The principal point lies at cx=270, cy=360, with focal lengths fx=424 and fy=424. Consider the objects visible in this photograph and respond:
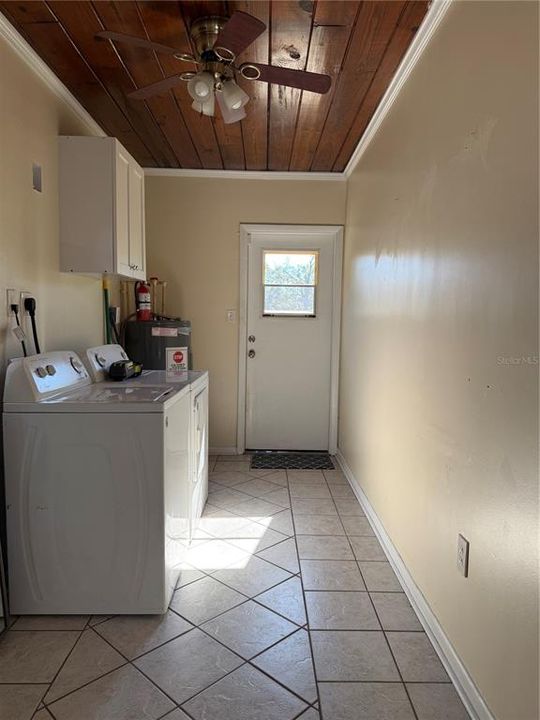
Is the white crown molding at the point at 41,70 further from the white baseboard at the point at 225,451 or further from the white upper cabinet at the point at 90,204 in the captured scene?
the white baseboard at the point at 225,451

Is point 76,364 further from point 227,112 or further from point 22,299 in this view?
point 227,112

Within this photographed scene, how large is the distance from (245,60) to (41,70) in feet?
3.09

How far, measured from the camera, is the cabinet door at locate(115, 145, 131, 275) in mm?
2242

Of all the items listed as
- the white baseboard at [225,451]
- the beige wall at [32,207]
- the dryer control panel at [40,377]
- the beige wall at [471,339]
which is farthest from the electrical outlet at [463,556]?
the white baseboard at [225,451]

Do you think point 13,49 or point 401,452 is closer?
point 13,49

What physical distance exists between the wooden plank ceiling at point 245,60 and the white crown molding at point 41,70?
3 centimetres

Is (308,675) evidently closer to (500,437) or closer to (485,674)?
(485,674)

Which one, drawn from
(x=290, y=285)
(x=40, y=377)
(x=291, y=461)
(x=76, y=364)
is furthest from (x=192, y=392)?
(x=290, y=285)

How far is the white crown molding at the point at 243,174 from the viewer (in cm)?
343

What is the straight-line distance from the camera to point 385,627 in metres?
1.63

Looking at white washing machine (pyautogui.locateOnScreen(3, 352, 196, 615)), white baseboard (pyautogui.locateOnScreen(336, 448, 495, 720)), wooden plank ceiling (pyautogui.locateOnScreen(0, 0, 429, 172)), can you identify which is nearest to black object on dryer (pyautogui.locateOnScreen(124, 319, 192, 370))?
wooden plank ceiling (pyautogui.locateOnScreen(0, 0, 429, 172))

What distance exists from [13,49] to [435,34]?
1709 mm

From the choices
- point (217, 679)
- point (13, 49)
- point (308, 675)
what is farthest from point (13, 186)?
point (308, 675)

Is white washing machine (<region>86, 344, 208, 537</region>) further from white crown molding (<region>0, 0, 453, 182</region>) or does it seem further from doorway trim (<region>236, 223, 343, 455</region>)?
white crown molding (<region>0, 0, 453, 182</region>)
